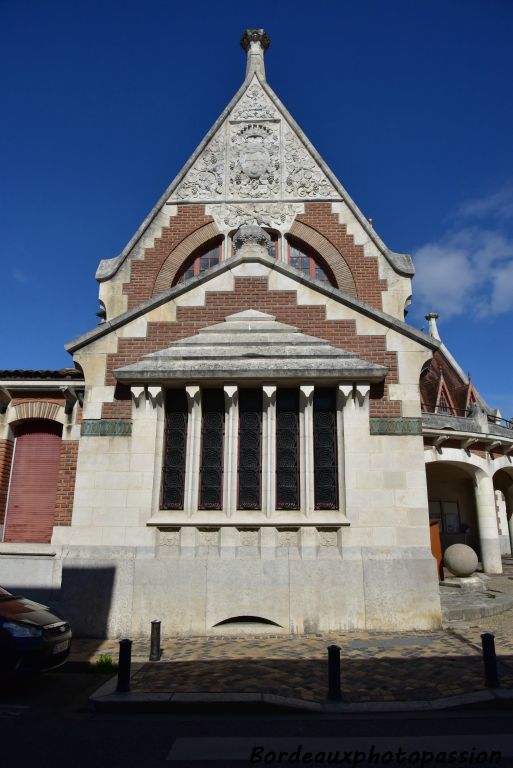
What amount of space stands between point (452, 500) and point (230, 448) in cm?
2013

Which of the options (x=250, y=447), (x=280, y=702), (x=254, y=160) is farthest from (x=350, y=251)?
(x=280, y=702)

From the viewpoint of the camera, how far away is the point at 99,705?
19.6 ft

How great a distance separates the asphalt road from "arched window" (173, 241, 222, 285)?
12026mm

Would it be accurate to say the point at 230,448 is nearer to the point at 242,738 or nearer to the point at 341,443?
the point at 341,443

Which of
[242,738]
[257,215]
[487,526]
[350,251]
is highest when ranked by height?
[257,215]

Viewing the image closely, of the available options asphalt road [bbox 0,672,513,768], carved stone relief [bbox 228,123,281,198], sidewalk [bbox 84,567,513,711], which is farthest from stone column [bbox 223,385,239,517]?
carved stone relief [bbox 228,123,281,198]

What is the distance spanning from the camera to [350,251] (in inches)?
604

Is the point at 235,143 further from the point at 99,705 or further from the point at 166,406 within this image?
the point at 99,705

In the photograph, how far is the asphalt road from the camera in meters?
4.68

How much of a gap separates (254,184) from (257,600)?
39.4 feet

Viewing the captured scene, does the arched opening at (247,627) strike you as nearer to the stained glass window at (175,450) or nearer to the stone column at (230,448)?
the stone column at (230,448)

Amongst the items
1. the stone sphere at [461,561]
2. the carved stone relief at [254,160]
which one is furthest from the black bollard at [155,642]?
the carved stone relief at [254,160]

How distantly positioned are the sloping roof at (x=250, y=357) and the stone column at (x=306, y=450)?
1.46 feet

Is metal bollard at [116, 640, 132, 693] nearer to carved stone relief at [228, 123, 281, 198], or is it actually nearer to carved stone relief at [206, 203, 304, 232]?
carved stone relief at [206, 203, 304, 232]
